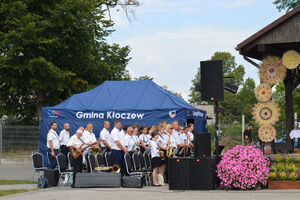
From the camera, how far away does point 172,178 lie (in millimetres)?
14859

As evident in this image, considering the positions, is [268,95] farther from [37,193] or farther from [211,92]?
[37,193]

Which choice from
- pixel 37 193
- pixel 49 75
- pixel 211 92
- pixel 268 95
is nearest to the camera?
pixel 37 193

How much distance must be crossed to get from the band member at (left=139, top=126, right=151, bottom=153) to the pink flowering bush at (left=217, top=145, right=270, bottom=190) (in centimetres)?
375

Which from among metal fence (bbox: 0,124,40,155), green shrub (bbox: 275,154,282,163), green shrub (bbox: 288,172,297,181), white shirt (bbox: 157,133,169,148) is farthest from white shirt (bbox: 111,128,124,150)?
metal fence (bbox: 0,124,40,155)

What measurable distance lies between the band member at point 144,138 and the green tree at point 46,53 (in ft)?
43.4

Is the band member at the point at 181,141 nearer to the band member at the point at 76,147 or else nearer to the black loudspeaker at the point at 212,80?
the black loudspeaker at the point at 212,80

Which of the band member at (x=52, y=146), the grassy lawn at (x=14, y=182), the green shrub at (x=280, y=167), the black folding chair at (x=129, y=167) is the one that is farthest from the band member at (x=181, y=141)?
the grassy lawn at (x=14, y=182)

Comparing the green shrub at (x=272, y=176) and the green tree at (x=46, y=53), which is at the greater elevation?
the green tree at (x=46, y=53)

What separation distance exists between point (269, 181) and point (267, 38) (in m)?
4.09

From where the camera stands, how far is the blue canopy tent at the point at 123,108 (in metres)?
21.8

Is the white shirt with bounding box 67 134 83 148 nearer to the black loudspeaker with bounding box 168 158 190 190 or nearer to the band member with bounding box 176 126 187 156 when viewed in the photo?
the band member with bounding box 176 126 187 156

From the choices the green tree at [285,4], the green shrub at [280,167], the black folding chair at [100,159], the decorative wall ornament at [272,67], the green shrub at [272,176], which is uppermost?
→ the green tree at [285,4]

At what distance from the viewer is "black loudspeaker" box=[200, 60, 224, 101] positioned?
15117 millimetres

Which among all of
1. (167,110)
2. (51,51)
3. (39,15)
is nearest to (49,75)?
(51,51)
